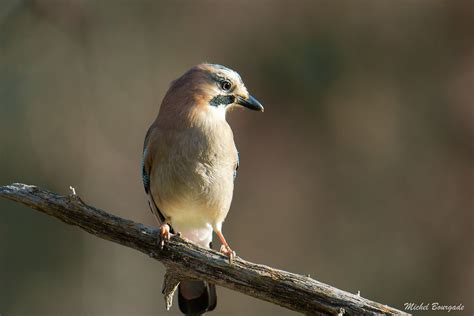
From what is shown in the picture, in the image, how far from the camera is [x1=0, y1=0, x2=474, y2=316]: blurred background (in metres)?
9.03

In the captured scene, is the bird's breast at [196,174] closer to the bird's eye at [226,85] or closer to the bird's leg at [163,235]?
the bird's eye at [226,85]

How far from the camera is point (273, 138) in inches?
385

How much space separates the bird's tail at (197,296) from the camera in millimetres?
5402

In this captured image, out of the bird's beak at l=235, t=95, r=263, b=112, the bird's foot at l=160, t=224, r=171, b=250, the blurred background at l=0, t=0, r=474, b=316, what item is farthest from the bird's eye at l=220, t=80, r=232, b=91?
the blurred background at l=0, t=0, r=474, b=316

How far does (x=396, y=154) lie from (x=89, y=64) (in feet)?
14.7

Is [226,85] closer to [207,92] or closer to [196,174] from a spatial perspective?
[207,92]

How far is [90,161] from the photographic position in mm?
9508

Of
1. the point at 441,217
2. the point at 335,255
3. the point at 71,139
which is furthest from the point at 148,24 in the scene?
the point at 441,217

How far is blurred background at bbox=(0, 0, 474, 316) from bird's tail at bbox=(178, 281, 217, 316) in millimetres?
3194

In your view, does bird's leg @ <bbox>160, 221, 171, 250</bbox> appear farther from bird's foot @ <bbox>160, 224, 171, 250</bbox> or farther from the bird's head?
the bird's head

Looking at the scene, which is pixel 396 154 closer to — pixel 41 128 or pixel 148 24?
pixel 148 24

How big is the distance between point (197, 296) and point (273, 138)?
4.65 m

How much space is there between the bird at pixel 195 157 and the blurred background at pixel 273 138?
11.5 ft

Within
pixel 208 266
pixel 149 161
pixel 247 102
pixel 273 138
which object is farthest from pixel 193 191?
pixel 273 138
